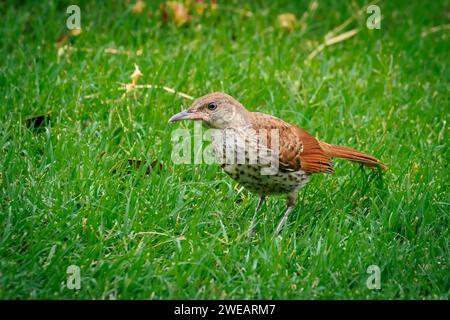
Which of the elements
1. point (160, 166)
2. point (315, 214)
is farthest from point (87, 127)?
point (315, 214)

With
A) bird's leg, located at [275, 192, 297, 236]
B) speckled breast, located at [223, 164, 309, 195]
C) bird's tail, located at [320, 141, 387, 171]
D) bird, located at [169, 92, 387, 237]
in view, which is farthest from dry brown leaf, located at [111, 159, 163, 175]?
bird's tail, located at [320, 141, 387, 171]

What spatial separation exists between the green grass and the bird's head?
0.48 m

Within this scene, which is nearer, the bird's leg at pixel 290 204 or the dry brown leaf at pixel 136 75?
the bird's leg at pixel 290 204

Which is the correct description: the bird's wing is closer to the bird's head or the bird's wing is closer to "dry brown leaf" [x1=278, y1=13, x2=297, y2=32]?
the bird's head

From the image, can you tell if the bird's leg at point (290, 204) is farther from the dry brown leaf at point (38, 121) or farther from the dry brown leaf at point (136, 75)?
the dry brown leaf at point (38, 121)

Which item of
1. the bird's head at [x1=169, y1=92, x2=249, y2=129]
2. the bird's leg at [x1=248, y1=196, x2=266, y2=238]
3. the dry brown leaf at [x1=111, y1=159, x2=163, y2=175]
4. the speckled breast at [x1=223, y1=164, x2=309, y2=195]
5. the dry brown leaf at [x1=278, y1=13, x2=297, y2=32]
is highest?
the dry brown leaf at [x1=278, y1=13, x2=297, y2=32]

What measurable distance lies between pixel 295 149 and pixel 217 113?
564mm

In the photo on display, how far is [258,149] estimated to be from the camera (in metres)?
4.62

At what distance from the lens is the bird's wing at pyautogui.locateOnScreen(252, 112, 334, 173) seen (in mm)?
4758

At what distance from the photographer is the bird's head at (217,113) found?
4723 mm

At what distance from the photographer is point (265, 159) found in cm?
462

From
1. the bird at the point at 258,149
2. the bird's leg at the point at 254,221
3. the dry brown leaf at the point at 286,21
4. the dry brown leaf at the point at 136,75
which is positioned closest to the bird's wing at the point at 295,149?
the bird at the point at 258,149

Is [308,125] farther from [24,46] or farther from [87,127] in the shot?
[24,46]

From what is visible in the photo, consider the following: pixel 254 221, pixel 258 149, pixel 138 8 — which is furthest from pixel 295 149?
pixel 138 8
